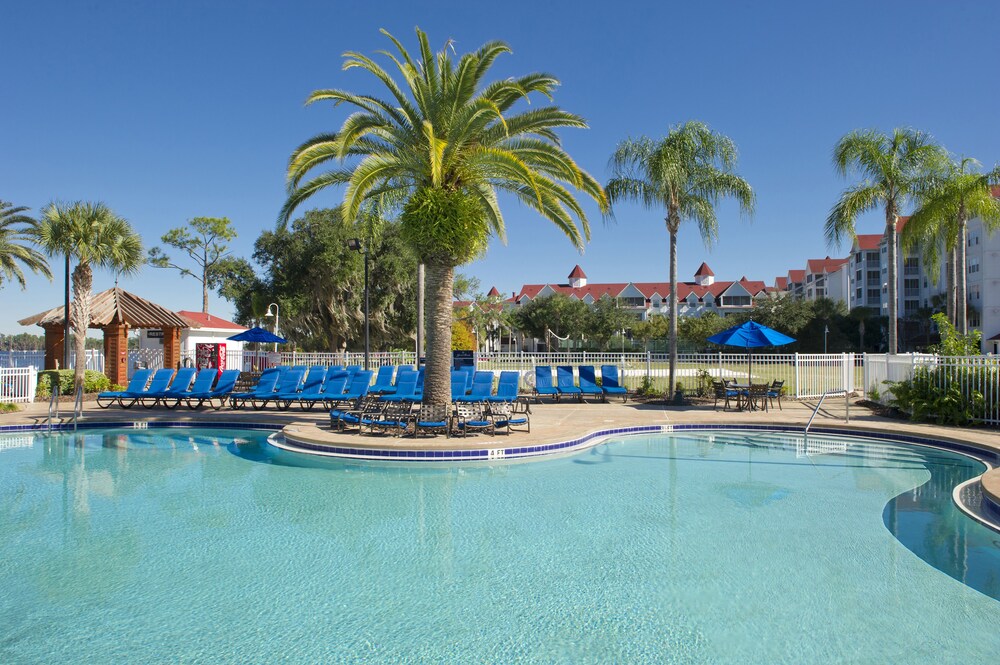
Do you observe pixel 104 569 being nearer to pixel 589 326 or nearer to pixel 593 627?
pixel 593 627

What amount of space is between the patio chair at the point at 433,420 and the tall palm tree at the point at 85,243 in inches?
511

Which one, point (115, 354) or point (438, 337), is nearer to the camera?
point (438, 337)

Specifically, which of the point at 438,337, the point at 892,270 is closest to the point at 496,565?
the point at 438,337

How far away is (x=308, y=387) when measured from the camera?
50.3 feet

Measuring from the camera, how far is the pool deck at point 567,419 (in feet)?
34.3

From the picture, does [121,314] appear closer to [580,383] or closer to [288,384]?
[288,384]

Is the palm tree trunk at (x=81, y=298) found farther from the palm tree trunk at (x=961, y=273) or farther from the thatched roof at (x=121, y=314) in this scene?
the palm tree trunk at (x=961, y=273)

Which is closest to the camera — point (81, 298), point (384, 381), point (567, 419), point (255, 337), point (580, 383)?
point (567, 419)

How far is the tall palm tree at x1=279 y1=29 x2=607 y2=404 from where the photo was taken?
1074 cm

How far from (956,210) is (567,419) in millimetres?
14249

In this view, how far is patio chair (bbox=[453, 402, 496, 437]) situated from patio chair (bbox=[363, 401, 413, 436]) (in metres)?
0.88

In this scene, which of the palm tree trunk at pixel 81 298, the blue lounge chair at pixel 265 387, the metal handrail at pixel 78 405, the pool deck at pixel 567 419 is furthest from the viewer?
the palm tree trunk at pixel 81 298

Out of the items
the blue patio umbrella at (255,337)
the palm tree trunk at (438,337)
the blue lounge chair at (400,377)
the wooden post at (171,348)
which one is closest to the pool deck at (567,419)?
the palm tree trunk at (438,337)

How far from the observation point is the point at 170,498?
24.8 ft
